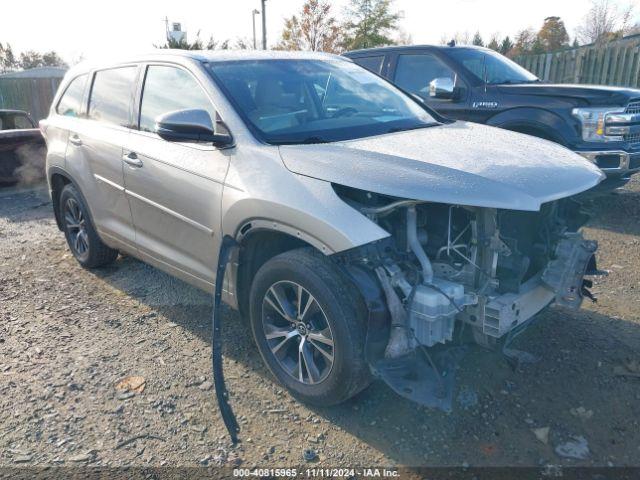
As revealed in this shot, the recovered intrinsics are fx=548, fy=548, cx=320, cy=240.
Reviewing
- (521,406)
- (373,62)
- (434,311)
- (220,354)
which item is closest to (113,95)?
(220,354)

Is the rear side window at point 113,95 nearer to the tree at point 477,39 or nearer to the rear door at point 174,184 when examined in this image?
the rear door at point 174,184

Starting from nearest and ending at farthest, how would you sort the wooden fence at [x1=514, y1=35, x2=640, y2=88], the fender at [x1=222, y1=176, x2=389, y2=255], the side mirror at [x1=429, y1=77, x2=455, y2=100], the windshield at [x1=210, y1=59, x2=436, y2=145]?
the fender at [x1=222, y1=176, x2=389, y2=255]
the windshield at [x1=210, y1=59, x2=436, y2=145]
the side mirror at [x1=429, y1=77, x2=455, y2=100]
the wooden fence at [x1=514, y1=35, x2=640, y2=88]

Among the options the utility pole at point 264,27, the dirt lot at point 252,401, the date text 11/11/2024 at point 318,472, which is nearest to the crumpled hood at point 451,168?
the dirt lot at point 252,401

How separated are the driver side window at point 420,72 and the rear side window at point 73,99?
393 cm

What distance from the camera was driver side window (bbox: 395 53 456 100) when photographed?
7.09 metres

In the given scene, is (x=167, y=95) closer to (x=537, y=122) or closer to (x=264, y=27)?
(x=537, y=122)

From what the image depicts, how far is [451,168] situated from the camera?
107 inches

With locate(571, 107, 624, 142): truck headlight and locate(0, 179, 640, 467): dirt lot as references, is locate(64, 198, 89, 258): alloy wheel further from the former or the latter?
locate(571, 107, 624, 142): truck headlight

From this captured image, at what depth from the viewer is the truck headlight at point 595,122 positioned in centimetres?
598

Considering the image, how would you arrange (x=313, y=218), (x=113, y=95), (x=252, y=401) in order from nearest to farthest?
(x=313, y=218)
(x=252, y=401)
(x=113, y=95)

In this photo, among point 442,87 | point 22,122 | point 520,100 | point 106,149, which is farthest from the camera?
point 22,122

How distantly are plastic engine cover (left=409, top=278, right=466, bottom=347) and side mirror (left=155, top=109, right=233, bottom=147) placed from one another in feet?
4.89

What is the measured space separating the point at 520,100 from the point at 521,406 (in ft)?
14.6

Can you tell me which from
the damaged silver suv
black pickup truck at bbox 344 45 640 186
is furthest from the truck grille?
the damaged silver suv
